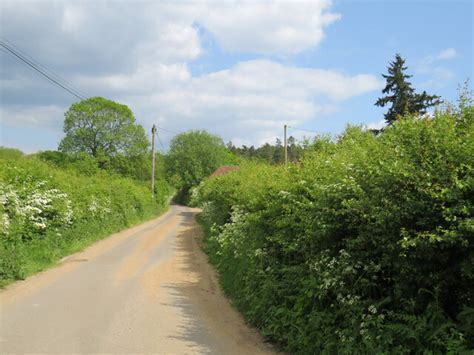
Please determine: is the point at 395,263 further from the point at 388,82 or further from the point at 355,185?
the point at 388,82

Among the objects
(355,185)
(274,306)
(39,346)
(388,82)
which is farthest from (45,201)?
(388,82)

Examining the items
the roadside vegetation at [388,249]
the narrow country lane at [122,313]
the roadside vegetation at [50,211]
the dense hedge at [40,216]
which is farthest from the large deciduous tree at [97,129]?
the roadside vegetation at [388,249]

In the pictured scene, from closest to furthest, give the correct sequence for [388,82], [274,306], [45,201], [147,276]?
[274,306], [147,276], [45,201], [388,82]

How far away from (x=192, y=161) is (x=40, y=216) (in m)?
62.2

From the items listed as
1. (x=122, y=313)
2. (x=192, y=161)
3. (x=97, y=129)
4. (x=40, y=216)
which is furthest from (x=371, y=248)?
(x=192, y=161)

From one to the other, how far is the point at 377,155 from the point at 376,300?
1713 millimetres

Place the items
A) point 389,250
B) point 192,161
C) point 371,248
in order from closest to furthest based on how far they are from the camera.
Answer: point 389,250, point 371,248, point 192,161

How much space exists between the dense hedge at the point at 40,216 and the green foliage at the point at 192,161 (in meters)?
51.9

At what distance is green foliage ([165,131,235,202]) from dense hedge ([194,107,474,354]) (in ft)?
226

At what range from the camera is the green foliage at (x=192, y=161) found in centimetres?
7575

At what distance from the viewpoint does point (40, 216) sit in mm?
14328

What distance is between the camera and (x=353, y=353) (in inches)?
189

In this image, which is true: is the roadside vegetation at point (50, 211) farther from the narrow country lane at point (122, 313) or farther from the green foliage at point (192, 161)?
the green foliage at point (192, 161)

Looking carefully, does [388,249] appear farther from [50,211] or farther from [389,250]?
[50,211]
